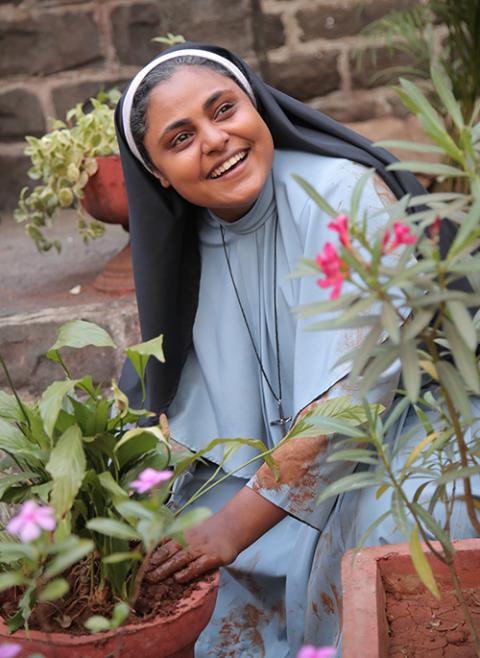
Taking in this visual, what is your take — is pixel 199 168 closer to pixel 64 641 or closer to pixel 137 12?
pixel 64 641

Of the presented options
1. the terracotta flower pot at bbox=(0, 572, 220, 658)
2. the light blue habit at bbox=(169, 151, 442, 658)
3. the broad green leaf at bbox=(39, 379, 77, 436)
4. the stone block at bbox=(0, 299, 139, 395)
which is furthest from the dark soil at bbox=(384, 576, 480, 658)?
the stone block at bbox=(0, 299, 139, 395)

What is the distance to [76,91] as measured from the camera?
4.55 meters

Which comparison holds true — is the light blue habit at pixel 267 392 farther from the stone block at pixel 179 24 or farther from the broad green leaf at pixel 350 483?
the stone block at pixel 179 24

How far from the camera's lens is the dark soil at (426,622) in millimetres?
1547

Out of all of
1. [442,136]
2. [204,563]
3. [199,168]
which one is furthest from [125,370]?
[442,136]

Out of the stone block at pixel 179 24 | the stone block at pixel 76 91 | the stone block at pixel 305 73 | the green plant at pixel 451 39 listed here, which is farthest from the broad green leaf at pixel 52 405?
the stone block at pixel 305 73

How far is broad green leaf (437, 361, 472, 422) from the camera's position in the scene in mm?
1114

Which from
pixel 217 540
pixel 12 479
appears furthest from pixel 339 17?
pixel 12 479

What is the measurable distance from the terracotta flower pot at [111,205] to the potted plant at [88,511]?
151cm

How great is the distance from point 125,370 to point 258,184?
66cm

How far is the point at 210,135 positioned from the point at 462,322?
115 cm

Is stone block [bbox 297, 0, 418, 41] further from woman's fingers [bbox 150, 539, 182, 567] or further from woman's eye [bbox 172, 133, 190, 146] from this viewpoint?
woman's fingers [bbox 150, 539, 182, 567]

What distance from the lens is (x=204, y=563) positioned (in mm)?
1867

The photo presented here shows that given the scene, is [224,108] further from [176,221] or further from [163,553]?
[163,553]
